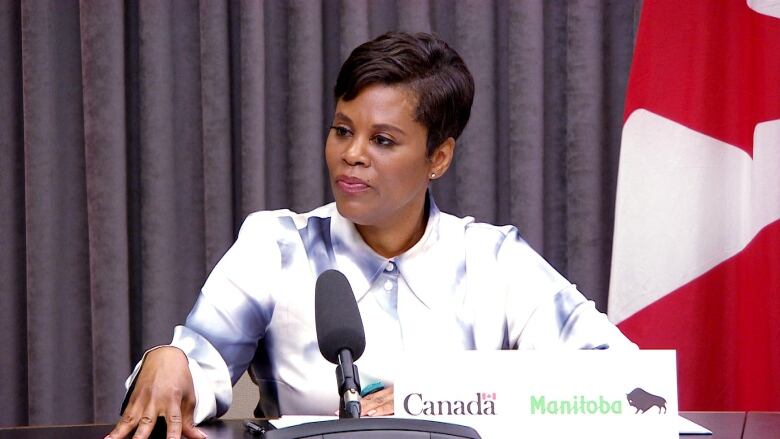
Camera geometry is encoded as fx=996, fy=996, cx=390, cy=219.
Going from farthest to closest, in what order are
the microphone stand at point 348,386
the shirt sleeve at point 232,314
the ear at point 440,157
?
the ear at point 440,157
the shirt sleeve at point 232,314
the microphone stand at point 348,386

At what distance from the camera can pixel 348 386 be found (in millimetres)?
1166

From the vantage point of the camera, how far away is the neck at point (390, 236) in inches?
82.2

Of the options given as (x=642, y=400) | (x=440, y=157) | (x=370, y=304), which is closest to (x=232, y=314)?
(x=370, y=304)

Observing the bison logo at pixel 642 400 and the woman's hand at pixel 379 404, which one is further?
the woman's hand at pixel 379 404

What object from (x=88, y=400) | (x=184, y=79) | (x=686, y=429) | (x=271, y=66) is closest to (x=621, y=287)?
(x=686, y=429)

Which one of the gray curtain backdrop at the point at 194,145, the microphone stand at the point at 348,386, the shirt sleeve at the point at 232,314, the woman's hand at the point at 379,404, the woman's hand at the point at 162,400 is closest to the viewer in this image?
the microphone stand at the point at 348,386

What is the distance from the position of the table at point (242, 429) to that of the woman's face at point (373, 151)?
0.50m

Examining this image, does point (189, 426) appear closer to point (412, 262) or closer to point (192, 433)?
point (192, 433)

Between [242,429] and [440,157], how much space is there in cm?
75

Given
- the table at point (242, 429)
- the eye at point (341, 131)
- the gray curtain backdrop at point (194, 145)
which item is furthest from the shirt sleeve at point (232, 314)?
the gray curtain backdrop at point (194, 145)

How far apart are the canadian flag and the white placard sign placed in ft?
4.12

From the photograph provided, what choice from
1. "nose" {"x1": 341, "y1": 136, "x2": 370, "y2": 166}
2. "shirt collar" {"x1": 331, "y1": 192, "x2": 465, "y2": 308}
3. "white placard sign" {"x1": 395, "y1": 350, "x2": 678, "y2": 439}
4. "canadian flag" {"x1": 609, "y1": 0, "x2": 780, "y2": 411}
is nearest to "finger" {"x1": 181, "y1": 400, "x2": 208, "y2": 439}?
"white placard sign" {"x1": 395, "y1": 350, "x2": 678, "y2": 439}

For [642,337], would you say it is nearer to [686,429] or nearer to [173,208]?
[686,429]

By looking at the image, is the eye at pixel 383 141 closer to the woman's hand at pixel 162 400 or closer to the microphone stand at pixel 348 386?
the woman's hand at pixel 162 400
